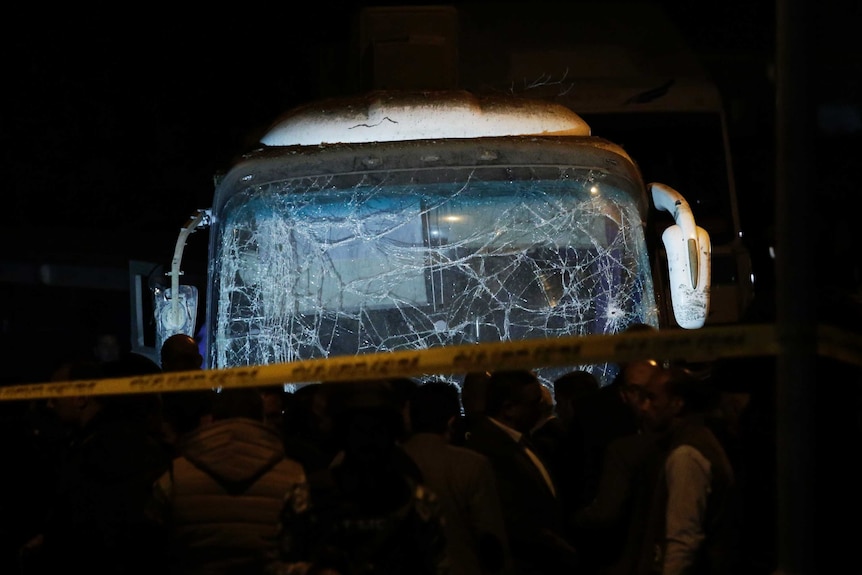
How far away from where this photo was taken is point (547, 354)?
14.3ft

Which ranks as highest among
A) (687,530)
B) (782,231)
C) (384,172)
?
(384,172)

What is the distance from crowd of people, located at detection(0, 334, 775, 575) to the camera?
4.31m

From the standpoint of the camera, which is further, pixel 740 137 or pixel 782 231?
pixel 740 137

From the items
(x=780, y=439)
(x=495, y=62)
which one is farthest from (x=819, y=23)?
(x=495, y=62)

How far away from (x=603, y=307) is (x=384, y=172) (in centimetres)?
139

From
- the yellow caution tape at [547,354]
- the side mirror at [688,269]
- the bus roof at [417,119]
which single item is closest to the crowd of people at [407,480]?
the yellow caution tape at [547,354]

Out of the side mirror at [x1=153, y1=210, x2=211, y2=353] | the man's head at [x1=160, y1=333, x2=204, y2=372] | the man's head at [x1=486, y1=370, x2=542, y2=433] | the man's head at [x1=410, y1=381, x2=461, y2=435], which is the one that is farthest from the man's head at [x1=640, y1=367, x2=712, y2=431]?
the side mirror at [x1=153, y1=210, x2=211, y2=353]

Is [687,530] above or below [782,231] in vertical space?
below

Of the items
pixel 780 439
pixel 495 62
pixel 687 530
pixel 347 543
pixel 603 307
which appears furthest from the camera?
pixel 495 62

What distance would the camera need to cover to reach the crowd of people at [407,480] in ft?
14.1

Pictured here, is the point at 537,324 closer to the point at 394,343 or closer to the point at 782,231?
the point at 394,343

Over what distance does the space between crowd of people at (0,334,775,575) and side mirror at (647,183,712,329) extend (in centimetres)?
74

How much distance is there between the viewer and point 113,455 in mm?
5430

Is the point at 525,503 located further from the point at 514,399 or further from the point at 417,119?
the point at 417,119
